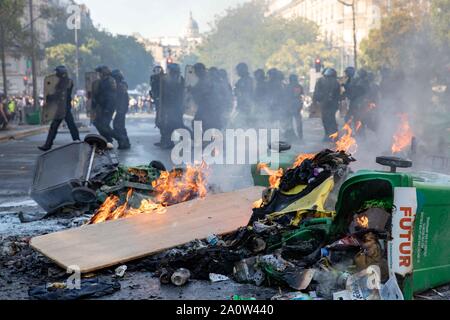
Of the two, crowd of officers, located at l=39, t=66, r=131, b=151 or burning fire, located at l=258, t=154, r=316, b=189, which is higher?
crowd of officers, located at l=39, t=66, r=131, b=151

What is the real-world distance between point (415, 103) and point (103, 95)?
28.6ft

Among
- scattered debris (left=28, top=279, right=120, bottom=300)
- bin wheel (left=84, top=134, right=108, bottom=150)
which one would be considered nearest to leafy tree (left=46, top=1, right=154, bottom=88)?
bin wheel (left=84, top=134, right=108, bottom=150)

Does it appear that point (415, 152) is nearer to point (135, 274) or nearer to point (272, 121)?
point (272, 121)

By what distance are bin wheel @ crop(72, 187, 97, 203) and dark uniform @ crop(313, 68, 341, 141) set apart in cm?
1112

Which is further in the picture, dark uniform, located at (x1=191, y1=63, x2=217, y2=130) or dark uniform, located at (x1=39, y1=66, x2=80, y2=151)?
dark uniform, located at (x1=191, y1=63, x2=217, y2=130)

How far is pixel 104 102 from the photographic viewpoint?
596 inches

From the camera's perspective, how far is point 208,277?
179 inches

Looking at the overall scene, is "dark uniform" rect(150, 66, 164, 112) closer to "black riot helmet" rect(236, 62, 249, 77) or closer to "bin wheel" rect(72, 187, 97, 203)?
"black riot helmet" rect(236, 62, 249, 77)

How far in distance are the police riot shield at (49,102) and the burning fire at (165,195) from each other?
885 centimetres

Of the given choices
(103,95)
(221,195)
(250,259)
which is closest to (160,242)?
(250,259)

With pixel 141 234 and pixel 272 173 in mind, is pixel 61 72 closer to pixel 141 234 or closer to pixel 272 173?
pixel 272 173

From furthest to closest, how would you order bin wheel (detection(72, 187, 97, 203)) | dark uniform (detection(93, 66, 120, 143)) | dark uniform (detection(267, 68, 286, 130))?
dark uniform (detection(267, 68, 286, 130)), dark uniform (detection(93, 66, 120, 143)), bin wheel (detection(72, 187, 97, 203))

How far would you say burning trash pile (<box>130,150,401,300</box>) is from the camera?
4129mm

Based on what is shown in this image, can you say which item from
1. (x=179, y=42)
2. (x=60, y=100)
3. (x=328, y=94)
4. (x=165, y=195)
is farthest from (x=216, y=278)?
(x=179, y=42)
